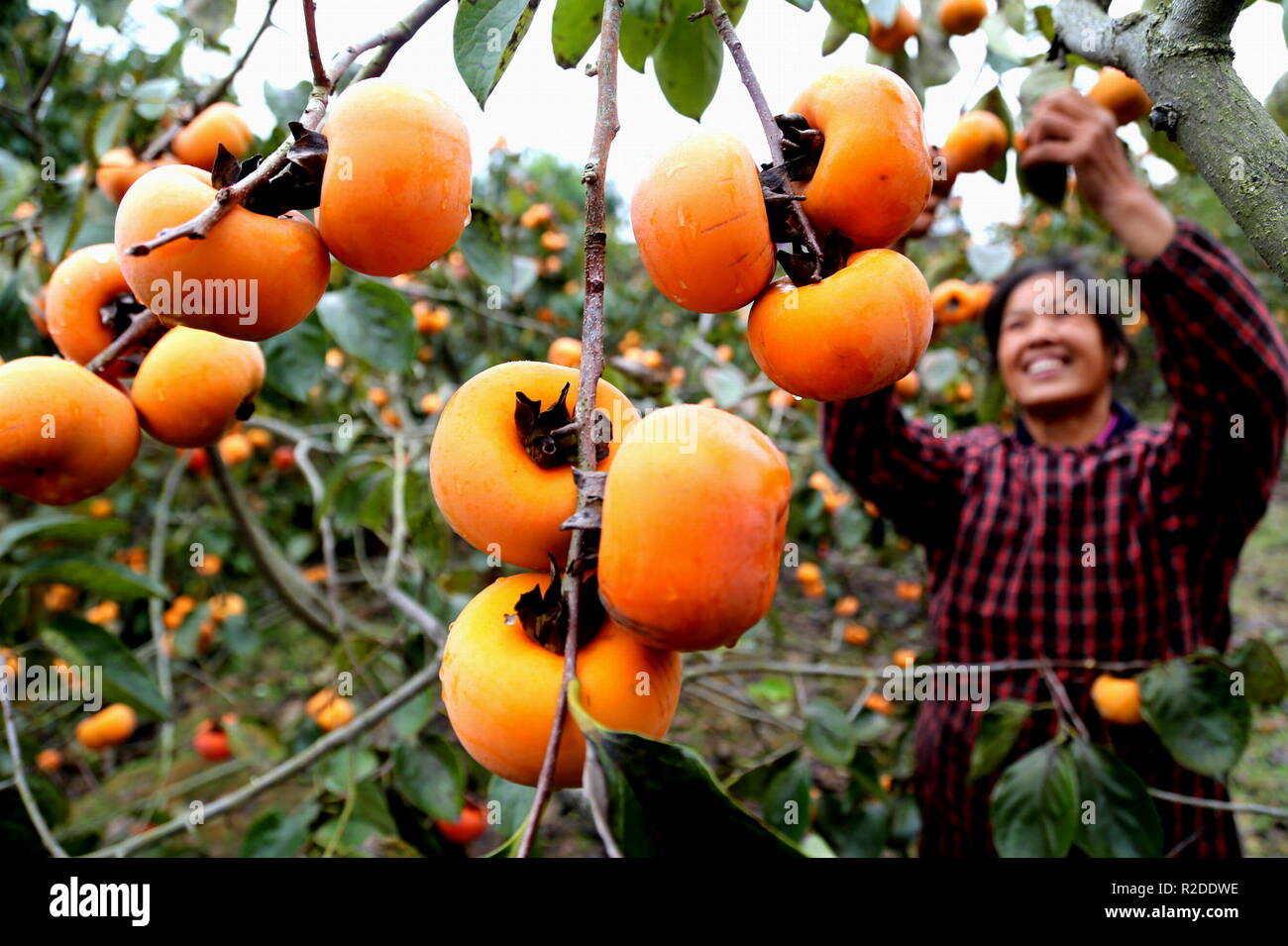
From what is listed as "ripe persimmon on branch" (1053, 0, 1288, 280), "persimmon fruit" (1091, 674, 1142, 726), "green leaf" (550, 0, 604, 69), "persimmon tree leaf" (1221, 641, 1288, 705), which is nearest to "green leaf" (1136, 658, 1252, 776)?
"persimmon tree leaf" (1221, 641, 1288, 705)

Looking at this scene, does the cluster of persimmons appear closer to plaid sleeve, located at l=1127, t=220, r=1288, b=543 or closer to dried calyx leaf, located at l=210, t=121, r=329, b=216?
dried calyx leaf, located at l=210, t=121, r=329, b=216

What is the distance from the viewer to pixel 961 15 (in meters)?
1.39

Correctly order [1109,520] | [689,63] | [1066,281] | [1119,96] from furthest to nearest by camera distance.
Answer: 1. [1066,281]
2. [1109,520]
3. [1119,96]
4. [689,63]

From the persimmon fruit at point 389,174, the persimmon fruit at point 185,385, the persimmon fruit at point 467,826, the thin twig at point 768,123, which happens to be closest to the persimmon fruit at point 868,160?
the thin twig at point 768,123

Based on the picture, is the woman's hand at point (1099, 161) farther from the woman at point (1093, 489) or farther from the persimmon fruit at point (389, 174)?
the persimmon fruit at point (389, 174)

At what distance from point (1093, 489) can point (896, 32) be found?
3.95 feet

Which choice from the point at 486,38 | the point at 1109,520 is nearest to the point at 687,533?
the point at 486,38

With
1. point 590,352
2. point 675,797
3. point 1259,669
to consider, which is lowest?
point 1259,669

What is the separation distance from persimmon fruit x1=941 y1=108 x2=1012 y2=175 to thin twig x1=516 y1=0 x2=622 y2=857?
0.99 m

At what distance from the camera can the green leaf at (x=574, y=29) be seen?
2.55ft

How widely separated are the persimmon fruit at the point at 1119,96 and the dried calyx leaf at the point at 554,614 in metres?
1.35

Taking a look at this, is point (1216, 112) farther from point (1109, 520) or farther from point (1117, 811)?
point (1109, 520)

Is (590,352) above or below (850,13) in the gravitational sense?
below

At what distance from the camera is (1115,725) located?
181 cm
